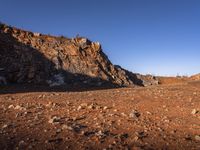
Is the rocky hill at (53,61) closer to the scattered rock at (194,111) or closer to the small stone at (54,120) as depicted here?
the small stone at (54,120)

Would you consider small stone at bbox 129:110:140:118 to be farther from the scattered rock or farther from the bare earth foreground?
the scattered rock

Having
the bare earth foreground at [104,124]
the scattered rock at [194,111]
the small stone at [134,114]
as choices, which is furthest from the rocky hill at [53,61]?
the scattered rock at [194,111]

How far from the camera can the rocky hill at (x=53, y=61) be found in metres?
27.4

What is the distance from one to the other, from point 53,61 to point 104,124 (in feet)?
73.4

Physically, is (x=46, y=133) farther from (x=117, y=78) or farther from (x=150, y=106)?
(x=117, y=78)

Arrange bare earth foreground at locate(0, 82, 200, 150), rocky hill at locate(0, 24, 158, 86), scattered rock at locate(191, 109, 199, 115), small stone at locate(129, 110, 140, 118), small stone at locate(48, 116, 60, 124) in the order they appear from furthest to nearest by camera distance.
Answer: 1. rocky hill at locate(0, 24, 158, 86)
2. scattered rock at locate(191, 109, 199, 115)
3. small stone at locate(129, 110, 140, 118)
4. small stone at locate(48, 116, 60, 124)
5. bare earth foreground at locate(0, 82, 200, 150)

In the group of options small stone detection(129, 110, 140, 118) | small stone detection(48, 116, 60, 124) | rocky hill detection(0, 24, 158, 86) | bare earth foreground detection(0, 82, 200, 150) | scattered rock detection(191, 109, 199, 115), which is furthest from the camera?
rocky hill detection(0, 24, 158, 86)

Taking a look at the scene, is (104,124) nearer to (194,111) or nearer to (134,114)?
(134,114)

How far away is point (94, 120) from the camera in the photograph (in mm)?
9164

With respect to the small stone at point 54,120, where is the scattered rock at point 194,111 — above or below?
above

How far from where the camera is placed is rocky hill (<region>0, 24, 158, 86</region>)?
27.4 metres

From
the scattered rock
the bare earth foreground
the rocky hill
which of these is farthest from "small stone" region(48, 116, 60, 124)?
the rocky hill

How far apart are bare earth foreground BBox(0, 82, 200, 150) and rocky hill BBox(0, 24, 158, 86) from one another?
48.2 ft

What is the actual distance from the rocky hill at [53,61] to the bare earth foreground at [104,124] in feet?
48.2
